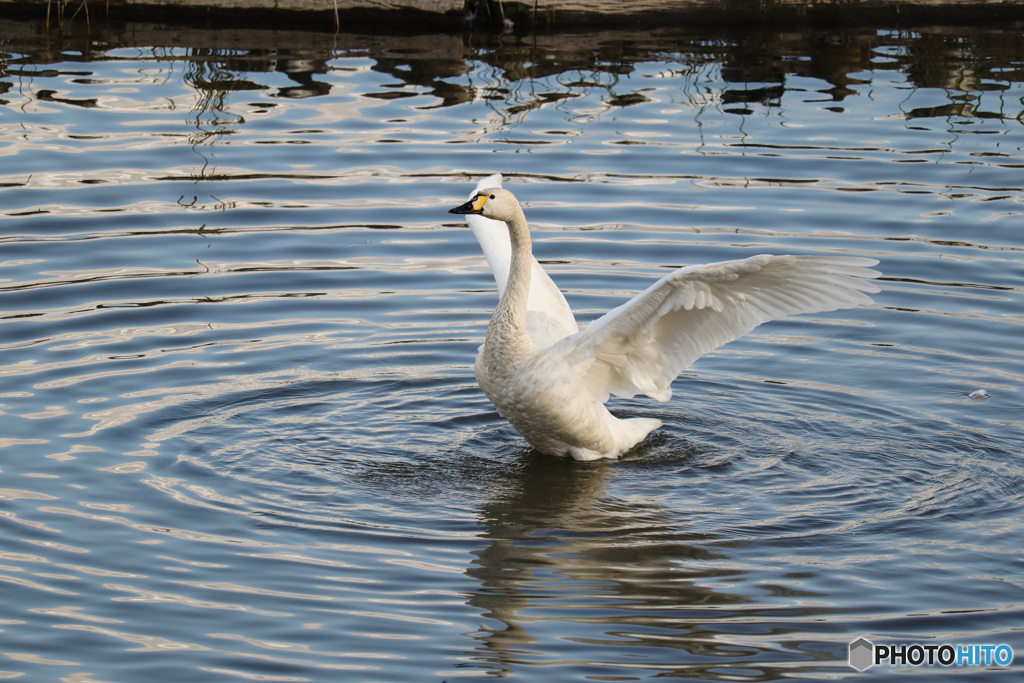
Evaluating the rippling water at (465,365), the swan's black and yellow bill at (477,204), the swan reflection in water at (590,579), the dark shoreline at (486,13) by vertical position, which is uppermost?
the dark shoreline at (486,13)

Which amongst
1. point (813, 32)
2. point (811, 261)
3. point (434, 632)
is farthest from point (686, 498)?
point (813, 32)

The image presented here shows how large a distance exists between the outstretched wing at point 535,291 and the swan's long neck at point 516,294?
0.42m

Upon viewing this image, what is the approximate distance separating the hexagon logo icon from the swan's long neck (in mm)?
2657

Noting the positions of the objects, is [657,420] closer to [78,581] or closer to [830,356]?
[830,356]

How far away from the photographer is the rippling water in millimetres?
5820

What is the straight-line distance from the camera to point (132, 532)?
21.4ft

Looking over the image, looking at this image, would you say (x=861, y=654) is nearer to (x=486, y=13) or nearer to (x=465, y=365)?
(x=465, y=365)

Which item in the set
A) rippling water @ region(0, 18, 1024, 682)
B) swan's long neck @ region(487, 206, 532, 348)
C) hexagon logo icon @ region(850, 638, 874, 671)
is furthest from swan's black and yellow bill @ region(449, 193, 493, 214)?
hexagon logo icon @ region(850, 638, 874, 671)

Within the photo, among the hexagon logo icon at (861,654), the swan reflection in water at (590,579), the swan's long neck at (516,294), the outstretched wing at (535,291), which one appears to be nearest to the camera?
the hexagon logo icon at (861,654)

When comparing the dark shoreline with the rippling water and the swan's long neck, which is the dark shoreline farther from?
the swan's long neck

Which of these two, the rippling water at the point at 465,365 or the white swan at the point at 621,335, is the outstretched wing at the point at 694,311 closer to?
the white swan at the point at 621,335

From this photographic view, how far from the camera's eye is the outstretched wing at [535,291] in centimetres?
824

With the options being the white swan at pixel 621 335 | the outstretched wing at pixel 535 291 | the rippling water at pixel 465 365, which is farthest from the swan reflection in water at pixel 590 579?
the outstretched wing at pixel 535 291

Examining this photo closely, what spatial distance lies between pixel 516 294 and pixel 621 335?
26.4 inches
